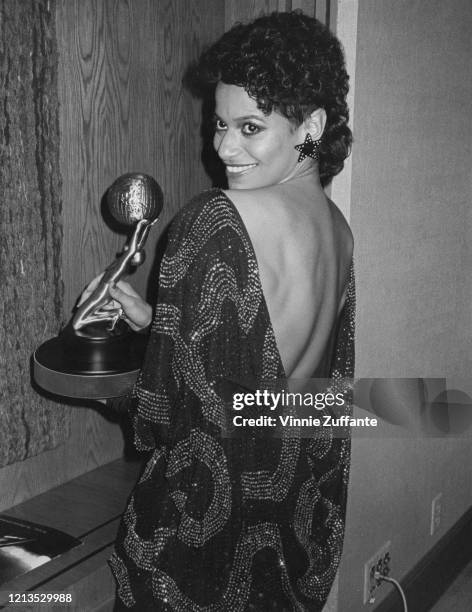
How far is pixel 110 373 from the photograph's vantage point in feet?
3.72

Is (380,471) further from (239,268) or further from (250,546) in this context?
(239,268)

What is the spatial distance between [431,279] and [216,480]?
1.08m

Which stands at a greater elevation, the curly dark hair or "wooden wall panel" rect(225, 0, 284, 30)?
"wooden wall panel" rect(225, 0, 284, 30)

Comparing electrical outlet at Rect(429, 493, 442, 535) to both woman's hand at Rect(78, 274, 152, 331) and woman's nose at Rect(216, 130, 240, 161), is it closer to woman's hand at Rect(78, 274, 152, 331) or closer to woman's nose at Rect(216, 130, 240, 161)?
woman's hand at Rect(78, 274, 152, 331)

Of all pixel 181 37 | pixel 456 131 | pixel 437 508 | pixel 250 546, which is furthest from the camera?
pixel 437 508

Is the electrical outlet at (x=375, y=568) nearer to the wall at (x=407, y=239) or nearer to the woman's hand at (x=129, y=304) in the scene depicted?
the wall at (x=407, y=239)

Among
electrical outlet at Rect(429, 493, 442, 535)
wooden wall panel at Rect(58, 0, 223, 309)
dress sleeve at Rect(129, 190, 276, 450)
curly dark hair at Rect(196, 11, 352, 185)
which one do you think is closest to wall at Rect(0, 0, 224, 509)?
wooden wall panel at Rect(58, 0, 223, 309)

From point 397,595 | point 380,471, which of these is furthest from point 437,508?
point 380,471

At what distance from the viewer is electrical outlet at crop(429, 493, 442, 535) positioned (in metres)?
2.11

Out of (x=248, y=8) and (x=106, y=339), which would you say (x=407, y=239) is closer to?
(x=248, y=8)

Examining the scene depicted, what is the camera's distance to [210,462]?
3.43ft

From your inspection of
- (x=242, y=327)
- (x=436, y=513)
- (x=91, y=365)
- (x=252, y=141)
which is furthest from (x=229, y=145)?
(x=436, y=513)

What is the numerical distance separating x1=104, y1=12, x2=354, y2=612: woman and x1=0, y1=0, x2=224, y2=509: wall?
→ 34cm

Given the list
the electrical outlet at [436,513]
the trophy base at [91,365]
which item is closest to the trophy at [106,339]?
the trophy base at [91,365]
